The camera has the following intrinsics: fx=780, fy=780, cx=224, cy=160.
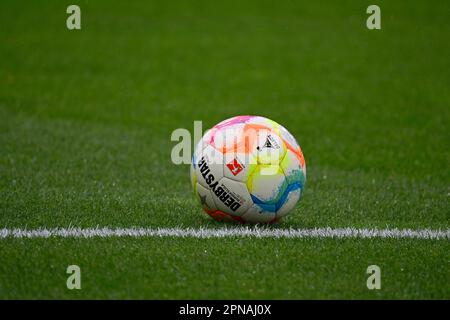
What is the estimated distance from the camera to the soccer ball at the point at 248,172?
287 inches

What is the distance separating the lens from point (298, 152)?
25.0 feet

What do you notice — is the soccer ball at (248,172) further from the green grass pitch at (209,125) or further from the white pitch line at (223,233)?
the green grass pitch at (209,125)

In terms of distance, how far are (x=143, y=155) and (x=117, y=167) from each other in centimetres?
116

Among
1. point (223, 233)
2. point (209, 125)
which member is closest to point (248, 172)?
point (223, 233)

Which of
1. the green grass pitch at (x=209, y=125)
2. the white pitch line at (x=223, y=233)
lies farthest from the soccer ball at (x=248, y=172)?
the green grass pitch at (x=209, y=125)

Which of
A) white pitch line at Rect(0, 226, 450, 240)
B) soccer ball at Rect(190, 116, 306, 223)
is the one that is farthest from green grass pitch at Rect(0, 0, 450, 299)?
soccer ball at Rect(190, 116, 306, 223)

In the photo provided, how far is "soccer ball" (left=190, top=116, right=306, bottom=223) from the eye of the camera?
23.9 ft

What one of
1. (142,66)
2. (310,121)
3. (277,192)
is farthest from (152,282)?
(142,66)

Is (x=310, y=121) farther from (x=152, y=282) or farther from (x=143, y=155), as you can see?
(x=152, y=282)

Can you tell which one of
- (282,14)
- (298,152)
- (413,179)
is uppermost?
(282,14)

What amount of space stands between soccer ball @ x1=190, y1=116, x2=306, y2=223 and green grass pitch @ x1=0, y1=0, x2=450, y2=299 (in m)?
0.38

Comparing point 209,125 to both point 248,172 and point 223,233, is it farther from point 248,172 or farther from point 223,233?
point 223,233

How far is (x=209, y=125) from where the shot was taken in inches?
603

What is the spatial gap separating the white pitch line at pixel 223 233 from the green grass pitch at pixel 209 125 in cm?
17
